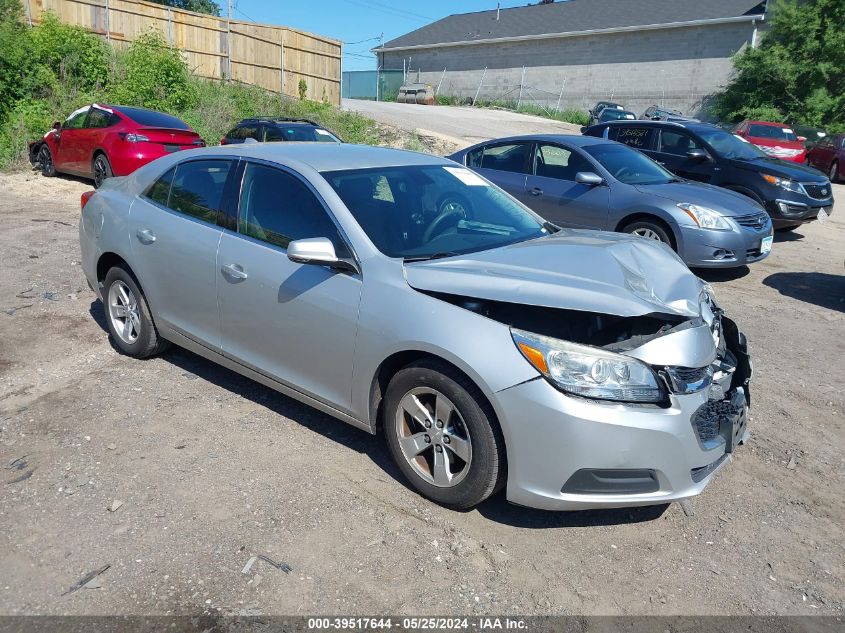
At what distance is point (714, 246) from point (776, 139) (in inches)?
583

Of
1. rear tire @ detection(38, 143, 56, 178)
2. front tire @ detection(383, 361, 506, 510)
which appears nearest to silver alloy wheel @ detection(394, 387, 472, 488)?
front tire @ detection(383, 361, 506, 510)

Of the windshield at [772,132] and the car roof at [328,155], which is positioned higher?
the windshield at [772,132]

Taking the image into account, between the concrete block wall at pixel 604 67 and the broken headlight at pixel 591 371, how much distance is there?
36716 millimetres

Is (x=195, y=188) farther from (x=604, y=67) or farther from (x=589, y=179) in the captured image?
(x=604, y=67)

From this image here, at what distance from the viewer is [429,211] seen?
418 centimetres

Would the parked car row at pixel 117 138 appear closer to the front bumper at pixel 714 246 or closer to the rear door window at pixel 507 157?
the rear door window at pixel 507 157

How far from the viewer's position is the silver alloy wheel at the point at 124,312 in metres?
5.13

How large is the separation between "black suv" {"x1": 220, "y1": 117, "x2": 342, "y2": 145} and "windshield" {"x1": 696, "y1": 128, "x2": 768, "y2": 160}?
6728mm

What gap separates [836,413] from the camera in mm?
4820

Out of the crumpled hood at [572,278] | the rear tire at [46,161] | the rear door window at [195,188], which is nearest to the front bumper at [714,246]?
the crumpled hood at [572,278]

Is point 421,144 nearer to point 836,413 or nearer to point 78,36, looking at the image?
point 78,36

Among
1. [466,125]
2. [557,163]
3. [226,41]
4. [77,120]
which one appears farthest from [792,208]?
[466,125]

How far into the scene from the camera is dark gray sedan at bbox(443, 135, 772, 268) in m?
7.89

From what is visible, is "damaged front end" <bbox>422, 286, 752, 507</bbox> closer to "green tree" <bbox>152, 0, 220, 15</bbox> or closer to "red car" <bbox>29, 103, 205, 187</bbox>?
"red car" <bbox>29, 103, 205, 187</bbox>
